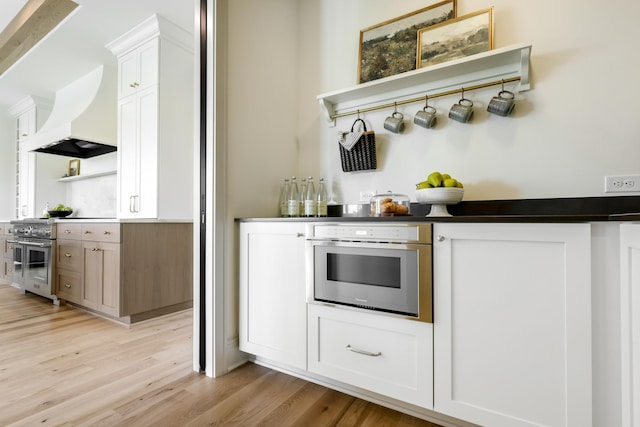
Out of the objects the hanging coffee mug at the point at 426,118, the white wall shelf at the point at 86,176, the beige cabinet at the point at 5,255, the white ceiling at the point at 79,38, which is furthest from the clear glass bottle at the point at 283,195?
the beige cabinet at the point at 5,255

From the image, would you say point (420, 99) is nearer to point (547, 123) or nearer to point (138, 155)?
point (547, 123)

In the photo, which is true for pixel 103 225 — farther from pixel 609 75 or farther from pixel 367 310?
pixel 609 75

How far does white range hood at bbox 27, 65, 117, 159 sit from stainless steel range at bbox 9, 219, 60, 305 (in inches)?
37.2

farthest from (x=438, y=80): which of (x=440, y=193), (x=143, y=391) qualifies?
(x=143, y=391)

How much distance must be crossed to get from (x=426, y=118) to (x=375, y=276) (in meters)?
0.97

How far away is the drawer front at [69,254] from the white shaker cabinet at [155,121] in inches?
19.7

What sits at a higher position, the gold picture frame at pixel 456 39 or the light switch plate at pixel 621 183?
the gold picture frame at pixel 456 39

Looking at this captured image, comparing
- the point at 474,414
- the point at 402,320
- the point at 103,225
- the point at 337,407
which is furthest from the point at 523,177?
the point at 103,225

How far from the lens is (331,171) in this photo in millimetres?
2256

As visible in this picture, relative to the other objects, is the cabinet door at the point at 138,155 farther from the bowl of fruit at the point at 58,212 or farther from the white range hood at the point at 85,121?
the bowl of fruit at the point at 58,212

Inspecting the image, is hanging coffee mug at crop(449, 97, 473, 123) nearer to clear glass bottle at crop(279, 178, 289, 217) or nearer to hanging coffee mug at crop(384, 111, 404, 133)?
hanging coffee mug at crop(384, 111, 404, 133)

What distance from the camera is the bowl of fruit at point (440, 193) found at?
1552mm

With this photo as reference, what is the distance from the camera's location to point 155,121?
2.98 m

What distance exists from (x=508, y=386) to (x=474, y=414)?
175 millimetres
